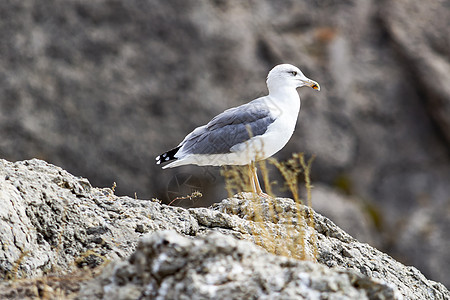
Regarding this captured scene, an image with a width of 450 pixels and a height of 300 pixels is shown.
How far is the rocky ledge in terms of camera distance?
3.27 m

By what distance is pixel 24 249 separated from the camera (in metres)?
4.14

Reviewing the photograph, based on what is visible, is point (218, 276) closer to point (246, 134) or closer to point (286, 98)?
point (246, 134)

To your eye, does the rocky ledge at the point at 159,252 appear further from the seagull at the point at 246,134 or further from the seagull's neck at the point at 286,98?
the seagull's neck at the point at 286,98

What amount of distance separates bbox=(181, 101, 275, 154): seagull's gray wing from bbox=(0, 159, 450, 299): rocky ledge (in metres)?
1.24

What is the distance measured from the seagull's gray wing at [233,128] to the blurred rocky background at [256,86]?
18.8ft

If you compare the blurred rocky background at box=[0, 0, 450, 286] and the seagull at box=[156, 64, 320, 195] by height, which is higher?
the blurred rocky background at box=[0, 0, 450, 286]

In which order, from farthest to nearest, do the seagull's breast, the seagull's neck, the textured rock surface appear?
the seagull's neck, the seagull's breast, the textured rock surface

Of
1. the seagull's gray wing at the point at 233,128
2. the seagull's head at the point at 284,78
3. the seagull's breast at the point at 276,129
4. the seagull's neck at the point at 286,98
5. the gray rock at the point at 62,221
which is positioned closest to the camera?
the gray rock at the point at 62,221

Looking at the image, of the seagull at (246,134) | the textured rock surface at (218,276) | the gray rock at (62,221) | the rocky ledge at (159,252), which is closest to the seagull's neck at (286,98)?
the seagull at (246,134)

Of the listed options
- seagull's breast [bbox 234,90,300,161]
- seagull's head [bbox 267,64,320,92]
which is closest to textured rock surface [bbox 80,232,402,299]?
seagull's breast [bbox 234,90,300,161]

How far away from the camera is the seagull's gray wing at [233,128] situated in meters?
7.22

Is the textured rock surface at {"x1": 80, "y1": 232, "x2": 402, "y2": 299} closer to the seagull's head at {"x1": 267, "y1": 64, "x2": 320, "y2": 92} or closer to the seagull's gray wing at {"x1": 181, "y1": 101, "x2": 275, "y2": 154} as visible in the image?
the seagull's gray wing at {"x1": 181, "y1": 101, "x2": 275, "y2": 154}

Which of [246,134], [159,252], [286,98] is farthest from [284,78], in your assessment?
[159,252]

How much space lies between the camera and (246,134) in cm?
725
